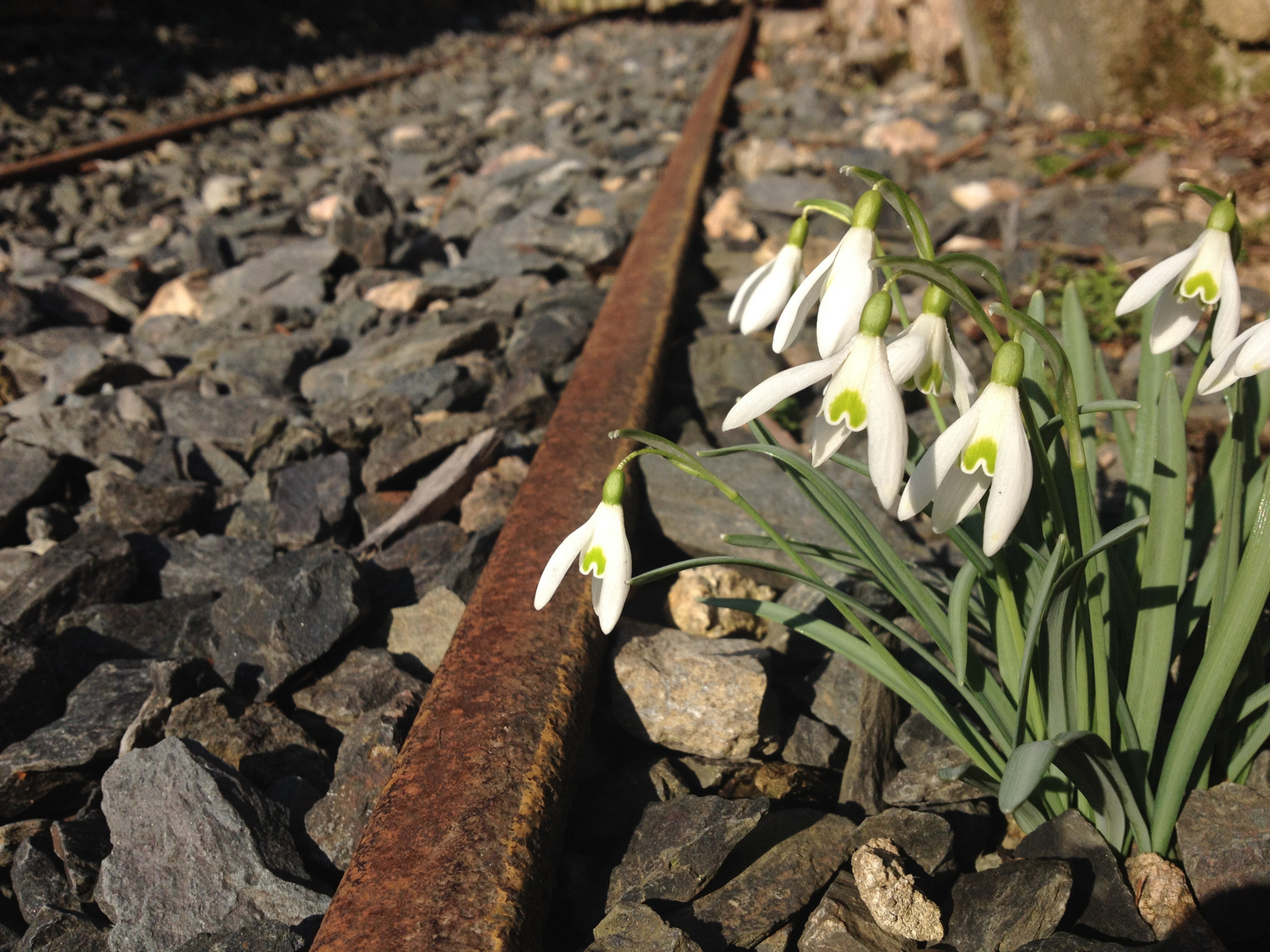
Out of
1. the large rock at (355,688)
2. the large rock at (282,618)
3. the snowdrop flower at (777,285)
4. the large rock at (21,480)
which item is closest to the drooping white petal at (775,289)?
the snowdrop flower at (777,285)

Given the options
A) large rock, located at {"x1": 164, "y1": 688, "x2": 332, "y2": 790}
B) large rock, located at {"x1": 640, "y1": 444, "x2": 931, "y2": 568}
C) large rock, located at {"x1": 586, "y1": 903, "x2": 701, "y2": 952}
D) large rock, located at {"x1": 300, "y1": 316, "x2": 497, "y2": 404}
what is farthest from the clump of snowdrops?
large rock, located at {"x1": 300, "y1": 316, "x2": 497, "y2": 404}

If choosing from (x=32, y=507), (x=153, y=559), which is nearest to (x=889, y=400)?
(x=153, y=559)

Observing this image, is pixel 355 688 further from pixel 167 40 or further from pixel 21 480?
pixel 167 40

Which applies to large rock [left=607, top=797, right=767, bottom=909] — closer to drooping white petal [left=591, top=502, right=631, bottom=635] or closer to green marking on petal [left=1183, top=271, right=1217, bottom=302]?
drooping white petal [left=591, top=502, right=631, bottom=635]

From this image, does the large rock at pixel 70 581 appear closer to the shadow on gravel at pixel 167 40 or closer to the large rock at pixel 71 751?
the large rock at pixel 71 751

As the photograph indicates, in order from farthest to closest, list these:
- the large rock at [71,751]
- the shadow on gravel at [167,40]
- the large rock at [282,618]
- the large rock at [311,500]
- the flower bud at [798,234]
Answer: the shadow on gravel at [167,40]
the large rock at [311,500]
the large rock at [282,618]
the large rock at [71,751]
the flower bud at [798,234]

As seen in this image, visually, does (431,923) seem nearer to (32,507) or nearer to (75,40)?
(32,507)

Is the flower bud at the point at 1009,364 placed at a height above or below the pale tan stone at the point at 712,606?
above
